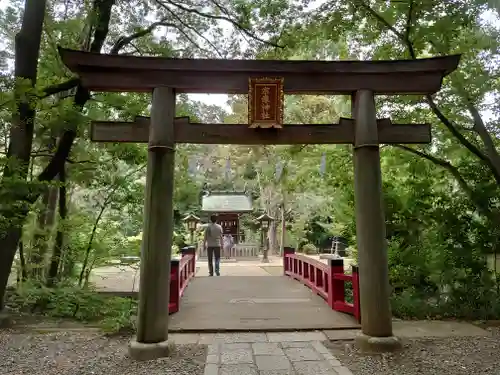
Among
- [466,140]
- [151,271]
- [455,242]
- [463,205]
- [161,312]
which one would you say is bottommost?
[161,312]

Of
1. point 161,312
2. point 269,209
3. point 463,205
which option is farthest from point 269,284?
point 269,209

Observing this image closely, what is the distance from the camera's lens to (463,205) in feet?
23.4

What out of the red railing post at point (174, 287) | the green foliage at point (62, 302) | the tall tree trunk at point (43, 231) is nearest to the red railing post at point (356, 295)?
the red railing post at point (174, 287)

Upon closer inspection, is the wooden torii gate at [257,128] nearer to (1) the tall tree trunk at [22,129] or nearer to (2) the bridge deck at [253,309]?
(2) the bridge deck at [253,309]

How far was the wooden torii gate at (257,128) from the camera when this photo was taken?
15.7 feet

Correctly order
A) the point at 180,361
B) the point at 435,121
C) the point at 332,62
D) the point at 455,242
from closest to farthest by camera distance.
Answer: the point at 180,361 → the point at 332,62 → the point at 455,242 → the point at 435,121

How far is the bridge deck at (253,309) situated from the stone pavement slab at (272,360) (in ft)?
2.73

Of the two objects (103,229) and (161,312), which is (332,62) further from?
(103,229)

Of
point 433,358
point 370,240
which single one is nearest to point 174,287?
point 370,240

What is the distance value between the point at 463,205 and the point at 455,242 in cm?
72

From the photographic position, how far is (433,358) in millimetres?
4555

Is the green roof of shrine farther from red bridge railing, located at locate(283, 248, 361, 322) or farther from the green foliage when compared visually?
the green foliage

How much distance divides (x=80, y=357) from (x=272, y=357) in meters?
2.33

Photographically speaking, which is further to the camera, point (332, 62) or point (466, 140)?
point (466, 140)
